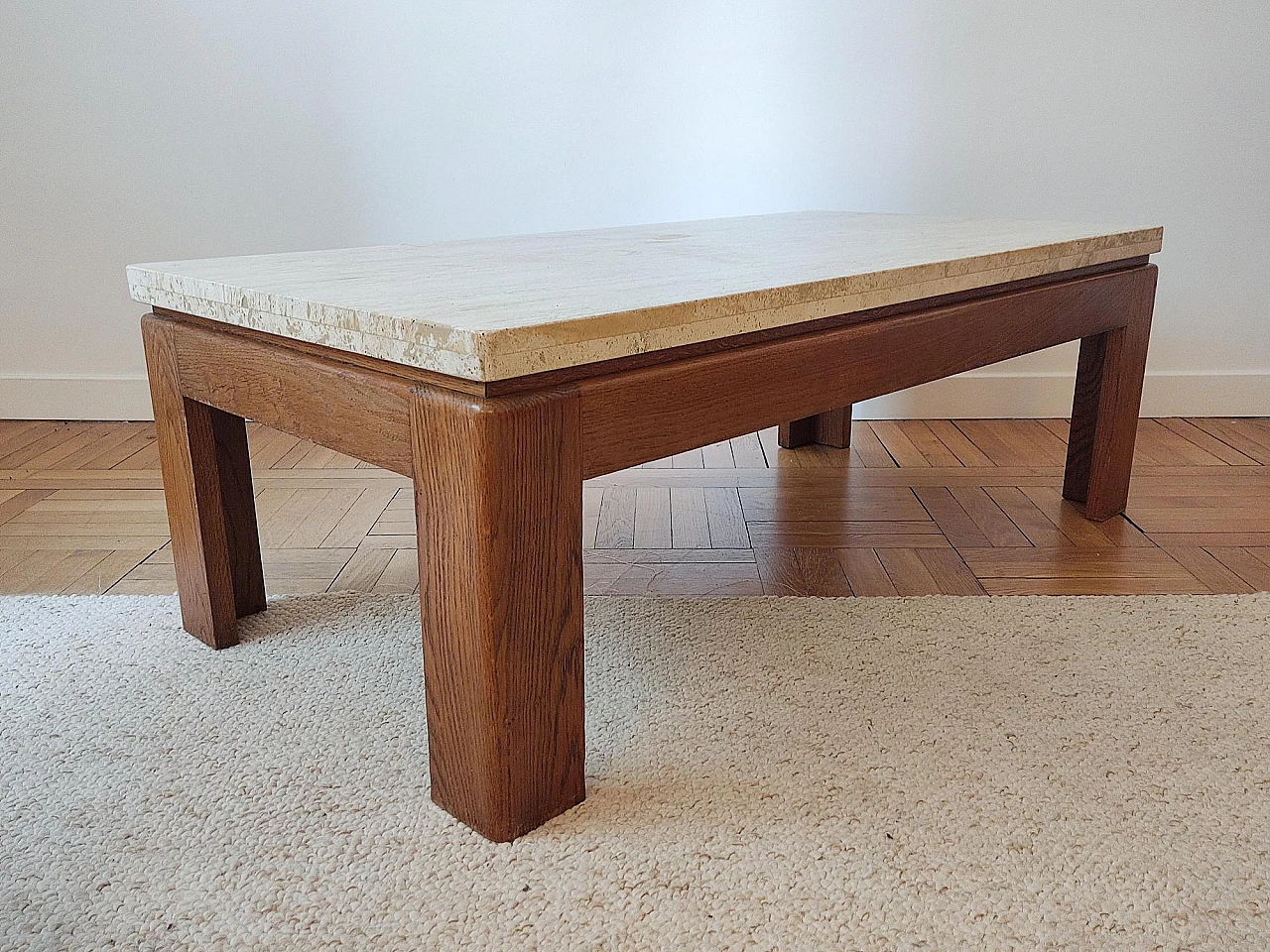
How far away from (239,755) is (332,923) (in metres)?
0.26

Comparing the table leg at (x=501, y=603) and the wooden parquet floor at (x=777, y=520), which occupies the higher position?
the table leg at (x=501, y=603)

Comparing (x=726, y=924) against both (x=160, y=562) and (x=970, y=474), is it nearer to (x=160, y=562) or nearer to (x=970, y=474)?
(x=160, y=562)

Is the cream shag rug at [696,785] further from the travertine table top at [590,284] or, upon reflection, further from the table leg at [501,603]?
the travertine table top at [590,284]

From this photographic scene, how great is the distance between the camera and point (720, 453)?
196cm

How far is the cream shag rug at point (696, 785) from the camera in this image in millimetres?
769

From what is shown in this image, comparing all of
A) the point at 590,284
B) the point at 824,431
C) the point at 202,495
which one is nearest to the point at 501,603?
the point at 590,284

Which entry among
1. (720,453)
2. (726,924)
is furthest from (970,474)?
(726,924)

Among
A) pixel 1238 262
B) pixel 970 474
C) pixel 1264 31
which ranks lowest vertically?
pixel 970 474

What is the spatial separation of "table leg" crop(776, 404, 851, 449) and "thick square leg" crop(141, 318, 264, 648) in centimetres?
103

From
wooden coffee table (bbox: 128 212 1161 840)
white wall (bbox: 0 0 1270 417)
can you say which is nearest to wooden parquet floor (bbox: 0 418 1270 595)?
wooden coffee table (bbox: 128 212 1161 840)

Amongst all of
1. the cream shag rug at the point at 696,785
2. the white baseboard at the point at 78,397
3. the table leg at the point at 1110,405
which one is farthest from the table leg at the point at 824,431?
the white baseboard at the point at 78,397

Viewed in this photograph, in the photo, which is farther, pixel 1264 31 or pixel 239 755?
pixel 1264 31

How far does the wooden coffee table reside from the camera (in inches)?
31.1

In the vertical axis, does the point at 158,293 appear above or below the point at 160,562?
above
